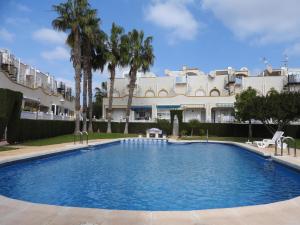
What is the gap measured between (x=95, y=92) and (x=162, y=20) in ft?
231

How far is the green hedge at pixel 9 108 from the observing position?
19688 mm

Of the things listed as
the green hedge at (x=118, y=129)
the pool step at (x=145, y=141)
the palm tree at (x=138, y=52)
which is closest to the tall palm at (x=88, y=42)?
the palm tree at (x=138, y=52)

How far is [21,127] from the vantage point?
2347 centimetres

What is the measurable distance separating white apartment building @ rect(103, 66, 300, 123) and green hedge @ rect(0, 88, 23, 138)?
25243 millimetres

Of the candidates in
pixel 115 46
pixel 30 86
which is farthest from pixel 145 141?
pixel 30 86

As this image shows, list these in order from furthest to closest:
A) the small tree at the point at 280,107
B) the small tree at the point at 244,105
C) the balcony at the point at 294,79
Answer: the balcony at the point at 294,79, the small tree at the point at 244,105, the small tree at the point at 280,107

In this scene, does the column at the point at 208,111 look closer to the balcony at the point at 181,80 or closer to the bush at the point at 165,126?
the bush at the point at 165,126

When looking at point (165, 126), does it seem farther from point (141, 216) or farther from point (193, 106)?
point (141, 216)

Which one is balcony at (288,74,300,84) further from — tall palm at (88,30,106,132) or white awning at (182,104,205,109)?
tall palm at (88,30,106,132)

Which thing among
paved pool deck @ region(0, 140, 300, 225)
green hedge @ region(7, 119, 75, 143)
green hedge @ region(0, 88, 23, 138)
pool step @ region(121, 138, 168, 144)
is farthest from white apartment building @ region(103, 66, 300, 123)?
paved pool deck @ region(0, 140, 300, 225)

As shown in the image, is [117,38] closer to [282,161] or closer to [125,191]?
[282,161]

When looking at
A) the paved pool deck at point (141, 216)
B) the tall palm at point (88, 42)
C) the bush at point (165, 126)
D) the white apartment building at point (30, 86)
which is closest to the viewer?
the paved pool deck at point (141, 216)

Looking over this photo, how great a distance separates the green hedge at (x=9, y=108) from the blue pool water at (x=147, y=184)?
238 inches

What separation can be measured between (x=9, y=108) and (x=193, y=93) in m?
40.8
